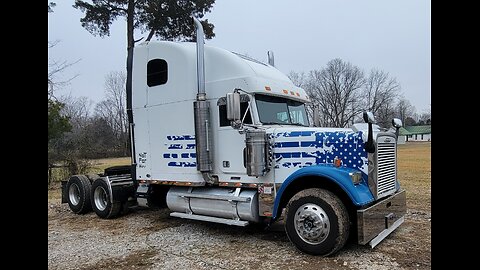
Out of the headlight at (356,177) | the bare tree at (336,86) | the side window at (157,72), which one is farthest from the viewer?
the bare tree at (336,86)

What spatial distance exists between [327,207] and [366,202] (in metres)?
0.53

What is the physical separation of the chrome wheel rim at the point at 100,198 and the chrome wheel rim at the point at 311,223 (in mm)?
4952

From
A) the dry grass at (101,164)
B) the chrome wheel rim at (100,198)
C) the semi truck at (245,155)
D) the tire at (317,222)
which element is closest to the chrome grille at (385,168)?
A: the semi truck at (245,155)

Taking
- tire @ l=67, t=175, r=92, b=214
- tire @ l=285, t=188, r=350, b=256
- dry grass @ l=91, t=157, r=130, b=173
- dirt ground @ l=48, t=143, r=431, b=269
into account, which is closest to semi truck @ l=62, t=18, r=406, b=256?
tire @ l=285, t=188, r=350, b=256

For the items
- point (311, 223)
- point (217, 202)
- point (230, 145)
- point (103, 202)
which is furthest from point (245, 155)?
point (103, 202)

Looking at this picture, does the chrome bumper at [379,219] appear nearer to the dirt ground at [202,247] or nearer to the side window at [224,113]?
the dirt ground at [202,247]

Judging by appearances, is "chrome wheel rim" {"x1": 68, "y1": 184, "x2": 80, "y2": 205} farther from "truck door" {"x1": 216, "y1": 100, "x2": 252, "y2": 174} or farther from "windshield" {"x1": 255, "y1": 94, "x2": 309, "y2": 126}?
"windshield" {"x1": 255, "y1": 94, "x2": 309, "y2": 126}

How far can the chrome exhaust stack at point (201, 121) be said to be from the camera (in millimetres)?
6449

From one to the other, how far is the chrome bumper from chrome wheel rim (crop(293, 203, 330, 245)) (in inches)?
18.1

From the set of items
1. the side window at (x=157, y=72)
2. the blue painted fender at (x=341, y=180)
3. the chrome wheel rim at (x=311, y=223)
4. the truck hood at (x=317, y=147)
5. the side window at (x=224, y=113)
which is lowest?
the chrome wheel rim at (x=311, y=223)

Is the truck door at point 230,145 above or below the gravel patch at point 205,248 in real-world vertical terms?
above

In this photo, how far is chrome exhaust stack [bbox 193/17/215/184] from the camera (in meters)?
6.45

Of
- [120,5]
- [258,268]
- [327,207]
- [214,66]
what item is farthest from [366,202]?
[120,5]
